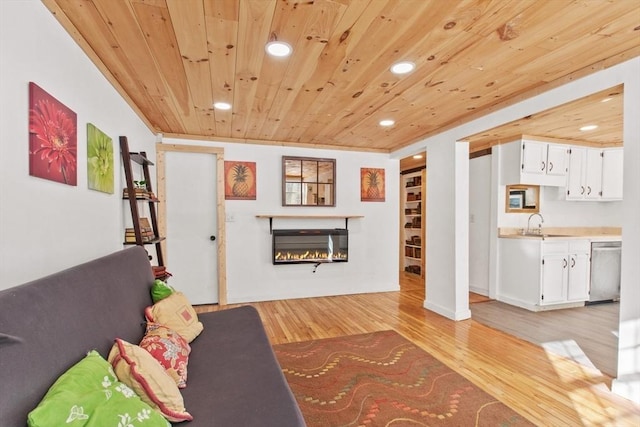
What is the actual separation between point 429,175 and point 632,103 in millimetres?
2056

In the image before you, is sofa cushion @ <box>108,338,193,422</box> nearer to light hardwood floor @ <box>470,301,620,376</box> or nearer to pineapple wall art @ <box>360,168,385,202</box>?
light hardwood floor @ <box>470,301,620,376</box>

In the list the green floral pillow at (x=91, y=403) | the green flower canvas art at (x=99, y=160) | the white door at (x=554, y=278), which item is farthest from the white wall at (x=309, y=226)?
the green floral pillow at (x=91, y=403)

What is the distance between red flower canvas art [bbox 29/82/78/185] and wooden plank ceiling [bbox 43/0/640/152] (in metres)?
0.48

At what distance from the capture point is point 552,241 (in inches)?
146

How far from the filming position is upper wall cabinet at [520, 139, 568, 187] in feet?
12.9

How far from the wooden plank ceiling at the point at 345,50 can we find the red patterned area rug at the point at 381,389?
2203mm

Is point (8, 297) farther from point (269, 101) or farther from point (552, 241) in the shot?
point (552, 241)

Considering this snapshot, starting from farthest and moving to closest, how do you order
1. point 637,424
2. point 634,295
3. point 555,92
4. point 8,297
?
point 555,92
point 634,295
point 637,424
point 8,297

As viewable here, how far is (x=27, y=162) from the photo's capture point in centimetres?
129

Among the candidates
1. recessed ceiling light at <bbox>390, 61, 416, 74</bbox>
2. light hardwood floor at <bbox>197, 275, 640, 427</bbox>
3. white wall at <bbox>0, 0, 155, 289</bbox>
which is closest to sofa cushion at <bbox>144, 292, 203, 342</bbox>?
white wall at <bbox>0, 0, 155, 289</bbox>

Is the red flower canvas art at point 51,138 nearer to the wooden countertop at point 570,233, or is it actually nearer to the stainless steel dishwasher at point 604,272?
the wooden countertop at point 570,233

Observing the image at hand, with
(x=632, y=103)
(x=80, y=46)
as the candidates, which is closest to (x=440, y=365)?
(x=632, y=103)

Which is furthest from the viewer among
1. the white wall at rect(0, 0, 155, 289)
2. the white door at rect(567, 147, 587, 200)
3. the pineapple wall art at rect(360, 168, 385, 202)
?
the pineapple wall art at rect(360, 168, 385, 202)

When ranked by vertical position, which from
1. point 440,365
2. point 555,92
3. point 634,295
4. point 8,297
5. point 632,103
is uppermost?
point 555,92
